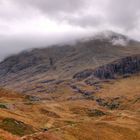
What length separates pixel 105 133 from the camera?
157 meters

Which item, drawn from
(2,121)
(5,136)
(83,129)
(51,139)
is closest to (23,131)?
(2,121)

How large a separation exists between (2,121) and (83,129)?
3855 cm

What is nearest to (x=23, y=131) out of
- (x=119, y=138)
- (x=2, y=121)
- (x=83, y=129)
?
(x=2, y=121)

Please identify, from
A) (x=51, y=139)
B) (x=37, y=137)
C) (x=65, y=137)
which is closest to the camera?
(x=37, y=137)

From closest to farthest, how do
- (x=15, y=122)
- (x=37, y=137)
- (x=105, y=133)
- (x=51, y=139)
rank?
(x=37, y=137) < (x=51, y=139) < (x=105, y=133) < (x=15, y=122)

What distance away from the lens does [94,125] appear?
163875 mm

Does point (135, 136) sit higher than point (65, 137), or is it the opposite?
point (65, 137)

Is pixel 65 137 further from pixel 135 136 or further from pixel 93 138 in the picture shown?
pixel 135 136

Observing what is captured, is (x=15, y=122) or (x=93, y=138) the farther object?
(x=15, y=122)

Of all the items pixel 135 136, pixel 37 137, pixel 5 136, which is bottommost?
pixel 135 136

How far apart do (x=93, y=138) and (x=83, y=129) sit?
22.3 feet

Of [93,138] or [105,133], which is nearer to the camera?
[93,138]

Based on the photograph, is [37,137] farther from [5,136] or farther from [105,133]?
[105,133]

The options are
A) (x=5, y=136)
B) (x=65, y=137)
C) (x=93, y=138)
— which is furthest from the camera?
(x=93, y=138)
